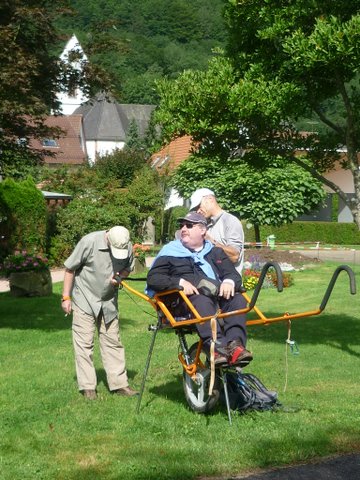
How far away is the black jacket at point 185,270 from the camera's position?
26.5 ft

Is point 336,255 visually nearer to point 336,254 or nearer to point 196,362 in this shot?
point 336,254

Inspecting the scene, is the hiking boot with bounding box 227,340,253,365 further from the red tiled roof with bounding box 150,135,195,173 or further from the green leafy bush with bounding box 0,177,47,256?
the red tiled roof with bounding box 150,135,195,173

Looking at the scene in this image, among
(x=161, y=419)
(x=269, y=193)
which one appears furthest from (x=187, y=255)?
(x=269, y=193)

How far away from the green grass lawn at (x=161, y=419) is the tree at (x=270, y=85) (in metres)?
2.37

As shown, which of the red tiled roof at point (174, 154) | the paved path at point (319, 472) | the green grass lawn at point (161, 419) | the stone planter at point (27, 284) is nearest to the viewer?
the paved path at point (319, 472)

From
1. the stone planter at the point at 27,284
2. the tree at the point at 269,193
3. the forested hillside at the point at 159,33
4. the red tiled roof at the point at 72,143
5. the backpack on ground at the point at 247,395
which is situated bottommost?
the stone planter at the point at 27,284

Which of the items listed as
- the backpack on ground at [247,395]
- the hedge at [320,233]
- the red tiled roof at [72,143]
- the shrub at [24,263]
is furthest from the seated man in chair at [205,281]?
the red tiled roof at [72,143]

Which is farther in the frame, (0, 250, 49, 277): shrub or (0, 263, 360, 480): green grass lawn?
(0, 250, 49, 277): shrub

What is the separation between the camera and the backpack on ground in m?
8.07

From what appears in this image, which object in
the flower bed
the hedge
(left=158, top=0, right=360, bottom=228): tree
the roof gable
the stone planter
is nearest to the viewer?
(left=158, top=0, right=360, bottom=228): tree

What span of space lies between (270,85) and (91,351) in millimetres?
4089

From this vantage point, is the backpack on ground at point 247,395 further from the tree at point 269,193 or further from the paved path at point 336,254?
the tree at point 269,193

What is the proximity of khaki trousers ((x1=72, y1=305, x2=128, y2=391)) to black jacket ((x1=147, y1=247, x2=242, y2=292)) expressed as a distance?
4.61 ft

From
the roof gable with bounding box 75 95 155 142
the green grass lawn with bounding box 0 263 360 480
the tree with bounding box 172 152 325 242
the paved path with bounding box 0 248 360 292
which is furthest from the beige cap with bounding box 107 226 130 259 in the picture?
the roof gable with bounding box 75 95 155 142
